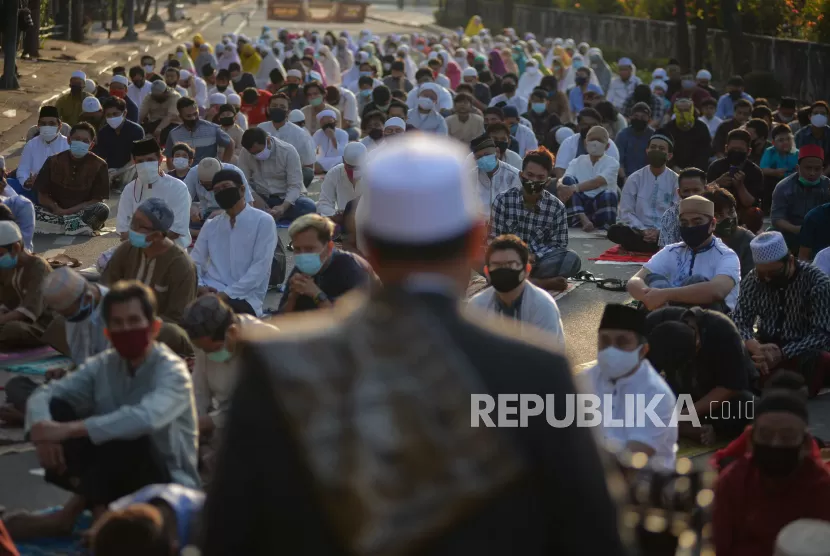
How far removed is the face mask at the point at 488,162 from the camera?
12.2m

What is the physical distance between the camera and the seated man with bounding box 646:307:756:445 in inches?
283

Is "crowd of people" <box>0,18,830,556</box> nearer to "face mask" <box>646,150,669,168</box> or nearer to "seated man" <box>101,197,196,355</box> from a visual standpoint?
"seated man" <box>101,197,196,355</box>

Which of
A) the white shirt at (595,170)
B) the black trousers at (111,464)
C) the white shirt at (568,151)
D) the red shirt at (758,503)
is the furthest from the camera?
the white shirt at (568,151)

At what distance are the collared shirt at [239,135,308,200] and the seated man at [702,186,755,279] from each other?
4919 mm

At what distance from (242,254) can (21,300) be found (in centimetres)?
161

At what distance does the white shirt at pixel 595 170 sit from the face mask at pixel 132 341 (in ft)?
29.9

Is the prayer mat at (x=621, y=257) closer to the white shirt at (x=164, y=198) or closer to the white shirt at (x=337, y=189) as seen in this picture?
the white shirt at (x=337, y=189)

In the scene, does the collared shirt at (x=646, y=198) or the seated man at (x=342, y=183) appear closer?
the seated man at (x=342, y=183)

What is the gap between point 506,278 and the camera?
7074mm

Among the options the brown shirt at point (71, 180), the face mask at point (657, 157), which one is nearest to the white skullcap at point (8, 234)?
the brown shirt at point (71, 180)

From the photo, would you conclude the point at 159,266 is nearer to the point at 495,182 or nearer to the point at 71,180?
the point at 495,182

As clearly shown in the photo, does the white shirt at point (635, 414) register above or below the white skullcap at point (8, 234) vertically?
above

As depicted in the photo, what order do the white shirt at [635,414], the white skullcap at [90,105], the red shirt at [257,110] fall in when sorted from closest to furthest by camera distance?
the white shirt at [635,414], the white skullcap at [90,105], the red shirt at [257,110]

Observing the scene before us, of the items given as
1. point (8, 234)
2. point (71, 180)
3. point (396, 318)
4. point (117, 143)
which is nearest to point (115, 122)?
point (117, 143)
